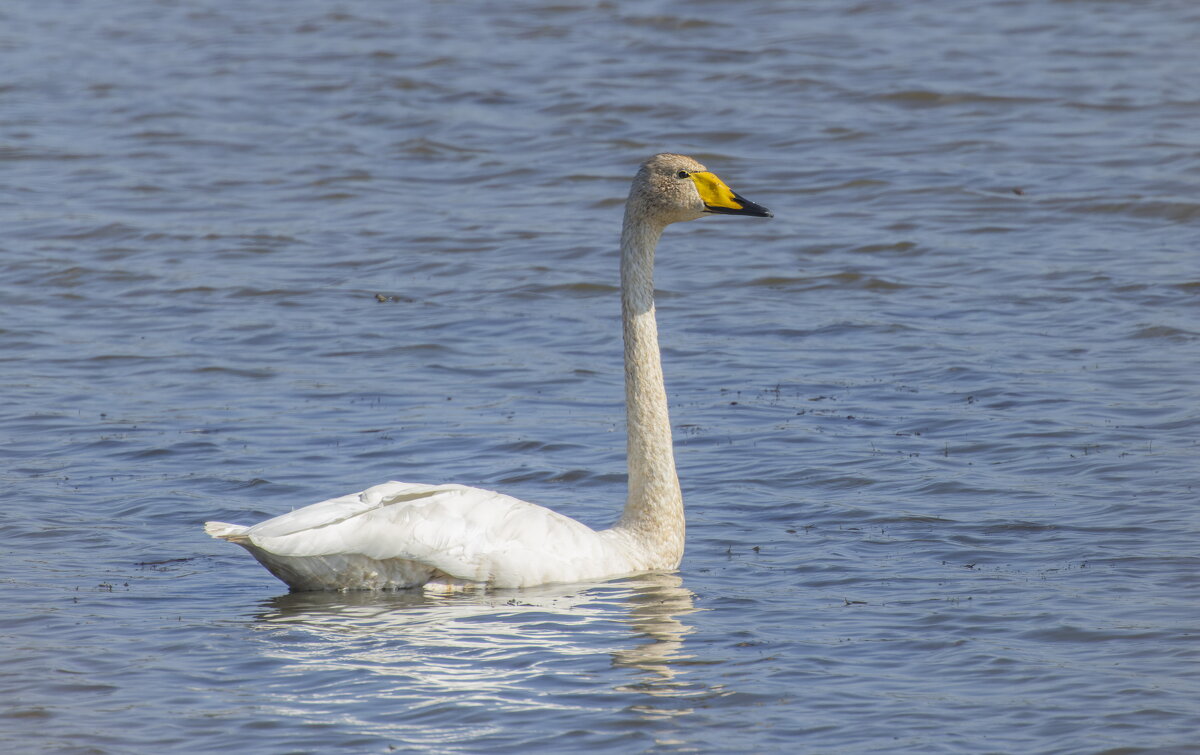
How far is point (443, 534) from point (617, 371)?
468cm

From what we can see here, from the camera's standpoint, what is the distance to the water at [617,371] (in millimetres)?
6609

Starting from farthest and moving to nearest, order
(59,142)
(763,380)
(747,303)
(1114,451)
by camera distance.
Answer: (59,142), (747,303), (763,380), (1114,451)

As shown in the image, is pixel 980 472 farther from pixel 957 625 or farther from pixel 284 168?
pixel 284 168

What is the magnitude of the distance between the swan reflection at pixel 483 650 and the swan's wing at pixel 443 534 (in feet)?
0.42

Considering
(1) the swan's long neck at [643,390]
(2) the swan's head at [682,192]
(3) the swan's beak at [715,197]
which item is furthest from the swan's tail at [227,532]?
(3) the swan's beak at [715,197]

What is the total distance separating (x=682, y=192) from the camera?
8.39 m

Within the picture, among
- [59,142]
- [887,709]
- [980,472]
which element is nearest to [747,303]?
[980,472]

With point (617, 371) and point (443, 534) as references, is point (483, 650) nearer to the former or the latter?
point (443, 534)

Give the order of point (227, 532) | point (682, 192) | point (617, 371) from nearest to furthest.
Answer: point (227, 532) < point (682, 192) < point (617, 371)

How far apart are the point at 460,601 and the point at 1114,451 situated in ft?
13.4

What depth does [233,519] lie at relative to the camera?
9070 mm

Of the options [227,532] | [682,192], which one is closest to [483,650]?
[227,532]

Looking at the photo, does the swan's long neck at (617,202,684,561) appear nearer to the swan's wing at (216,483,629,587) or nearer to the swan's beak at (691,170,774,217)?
the swan's beak at (691,170,774,217)

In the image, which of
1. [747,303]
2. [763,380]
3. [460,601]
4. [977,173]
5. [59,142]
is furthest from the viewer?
[59,142]
